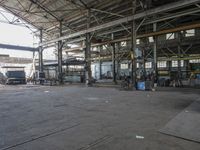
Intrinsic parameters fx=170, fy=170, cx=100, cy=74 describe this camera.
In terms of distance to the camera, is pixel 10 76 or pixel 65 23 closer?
pixel 65 23

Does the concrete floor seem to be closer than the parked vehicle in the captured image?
Yes

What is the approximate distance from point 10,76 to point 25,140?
21175mm

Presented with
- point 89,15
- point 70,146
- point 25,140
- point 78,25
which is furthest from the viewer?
point 78,25

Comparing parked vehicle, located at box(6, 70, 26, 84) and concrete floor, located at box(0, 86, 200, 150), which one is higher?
parked vehicle, located at box(6, 70, 26, 84)

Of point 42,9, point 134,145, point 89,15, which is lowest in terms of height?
point 134,145

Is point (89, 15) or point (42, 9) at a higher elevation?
point (42, 9)

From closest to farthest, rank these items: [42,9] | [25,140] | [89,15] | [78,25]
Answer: [25,140], [89,15], [42,9], [78,25]

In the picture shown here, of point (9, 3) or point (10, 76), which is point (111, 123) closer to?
point (9, 3)

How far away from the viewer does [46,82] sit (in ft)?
66.5

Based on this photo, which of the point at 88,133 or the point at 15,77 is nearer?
the point at 88,133

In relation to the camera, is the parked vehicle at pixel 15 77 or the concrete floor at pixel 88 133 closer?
the concrete floor at pixel 88 133

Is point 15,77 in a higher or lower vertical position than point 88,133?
higher

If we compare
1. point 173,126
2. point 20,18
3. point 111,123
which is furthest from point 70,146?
point 20,18

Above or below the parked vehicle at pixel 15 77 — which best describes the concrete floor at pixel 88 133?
below
